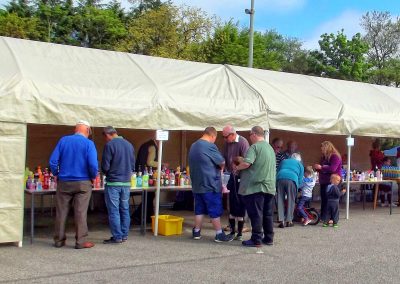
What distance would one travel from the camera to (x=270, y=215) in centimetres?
761

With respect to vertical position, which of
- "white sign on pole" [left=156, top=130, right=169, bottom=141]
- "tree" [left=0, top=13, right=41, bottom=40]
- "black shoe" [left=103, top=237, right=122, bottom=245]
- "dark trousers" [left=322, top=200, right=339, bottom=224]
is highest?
"tree" [left=0, top=13, right=41, bottom=40]

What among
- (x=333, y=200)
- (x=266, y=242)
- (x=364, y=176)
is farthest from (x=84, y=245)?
(x=364, y=176)

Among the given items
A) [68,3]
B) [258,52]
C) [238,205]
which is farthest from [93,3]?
[238,205]

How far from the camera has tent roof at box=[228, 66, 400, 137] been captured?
31.2ft

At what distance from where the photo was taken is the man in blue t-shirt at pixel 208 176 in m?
7.71

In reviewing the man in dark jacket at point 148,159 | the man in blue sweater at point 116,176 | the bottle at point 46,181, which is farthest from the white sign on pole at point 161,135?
the bottle at point 46,181

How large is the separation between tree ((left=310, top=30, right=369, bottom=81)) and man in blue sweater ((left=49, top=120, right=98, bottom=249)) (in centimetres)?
3264

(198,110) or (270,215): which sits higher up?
(198,110)

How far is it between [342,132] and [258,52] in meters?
28.8

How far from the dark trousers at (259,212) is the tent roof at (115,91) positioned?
163 cm

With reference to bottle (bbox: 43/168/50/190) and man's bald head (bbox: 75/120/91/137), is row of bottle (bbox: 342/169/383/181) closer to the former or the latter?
man's bald head (bbox: 75/120/91/137)

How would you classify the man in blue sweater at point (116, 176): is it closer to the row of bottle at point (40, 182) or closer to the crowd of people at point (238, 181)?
the row of bottle at point (40, 182)

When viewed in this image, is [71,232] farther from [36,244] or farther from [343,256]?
A: [343,256]

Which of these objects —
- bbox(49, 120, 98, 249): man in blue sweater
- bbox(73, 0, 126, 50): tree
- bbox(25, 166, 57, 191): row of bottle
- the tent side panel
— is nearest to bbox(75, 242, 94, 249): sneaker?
bbox(49, 120, 98, 249): man in blue sweater
